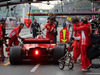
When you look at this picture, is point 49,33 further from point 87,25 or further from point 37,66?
point 87,25

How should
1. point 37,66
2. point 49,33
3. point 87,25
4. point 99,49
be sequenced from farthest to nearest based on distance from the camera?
point 49,33, point 37,66, point 87,25, point 99,49

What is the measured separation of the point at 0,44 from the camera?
48.2 ft

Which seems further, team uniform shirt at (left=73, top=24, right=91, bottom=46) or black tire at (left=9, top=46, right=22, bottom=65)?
black tire at (left=9, top=46, right=22, bottom=65)

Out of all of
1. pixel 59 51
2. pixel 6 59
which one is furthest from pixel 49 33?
pixel 59 51

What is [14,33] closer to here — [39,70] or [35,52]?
[35,52]

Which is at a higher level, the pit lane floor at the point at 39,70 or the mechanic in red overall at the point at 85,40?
the mechanic in red overall at the point at 85,40

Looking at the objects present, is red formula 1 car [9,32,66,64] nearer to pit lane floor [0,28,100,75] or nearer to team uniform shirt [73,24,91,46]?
pit lane floor [0,28,100,75]

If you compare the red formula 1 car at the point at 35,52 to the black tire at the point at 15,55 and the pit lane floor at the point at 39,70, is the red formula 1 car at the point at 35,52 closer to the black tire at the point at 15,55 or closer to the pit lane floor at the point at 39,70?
the black tire at the point at 15,55

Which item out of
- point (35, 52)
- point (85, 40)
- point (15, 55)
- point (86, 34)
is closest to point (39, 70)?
point (15, 55)

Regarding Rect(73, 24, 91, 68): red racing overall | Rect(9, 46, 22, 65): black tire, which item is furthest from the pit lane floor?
Rect(73, 24, 91, 68): red racing overall

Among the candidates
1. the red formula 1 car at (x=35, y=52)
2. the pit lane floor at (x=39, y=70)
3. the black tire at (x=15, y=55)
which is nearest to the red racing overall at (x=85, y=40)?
the pit lane floor at (x=39, y=70)

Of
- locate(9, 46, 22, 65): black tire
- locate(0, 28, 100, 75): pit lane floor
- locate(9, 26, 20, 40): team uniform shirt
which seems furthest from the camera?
locate(9, 26, 20, 40): team uniform shirt

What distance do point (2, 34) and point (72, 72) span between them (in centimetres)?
446

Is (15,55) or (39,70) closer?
(39,70)
